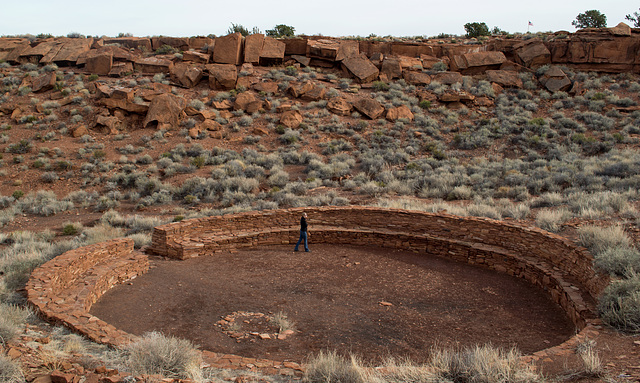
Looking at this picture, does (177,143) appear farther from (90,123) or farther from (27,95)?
(27,95)

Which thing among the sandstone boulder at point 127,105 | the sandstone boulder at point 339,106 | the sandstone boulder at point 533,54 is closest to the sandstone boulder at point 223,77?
the sandstone boulder at point 127,105

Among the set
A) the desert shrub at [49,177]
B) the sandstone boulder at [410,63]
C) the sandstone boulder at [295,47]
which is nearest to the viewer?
the desert shrub at [49,177]

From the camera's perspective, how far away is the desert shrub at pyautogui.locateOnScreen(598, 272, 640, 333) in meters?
7.35

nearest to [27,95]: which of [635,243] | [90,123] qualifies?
[90,123]

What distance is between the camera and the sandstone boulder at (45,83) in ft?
102

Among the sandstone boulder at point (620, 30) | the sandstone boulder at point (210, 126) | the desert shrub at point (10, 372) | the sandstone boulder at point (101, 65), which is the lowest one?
the desert shrub at point (10, 372)

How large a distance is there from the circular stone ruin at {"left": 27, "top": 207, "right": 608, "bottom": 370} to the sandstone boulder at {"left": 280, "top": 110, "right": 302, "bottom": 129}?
47.0 feet

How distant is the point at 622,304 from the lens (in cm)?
775

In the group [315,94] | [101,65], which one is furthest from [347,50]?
[101,65]

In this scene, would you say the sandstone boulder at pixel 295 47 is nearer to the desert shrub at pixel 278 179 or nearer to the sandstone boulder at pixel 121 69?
the sandstone boulder at pixel 121 69

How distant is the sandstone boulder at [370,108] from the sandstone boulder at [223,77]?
881 centimetres

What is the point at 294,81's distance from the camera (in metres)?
33.2

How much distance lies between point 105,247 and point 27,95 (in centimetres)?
2504

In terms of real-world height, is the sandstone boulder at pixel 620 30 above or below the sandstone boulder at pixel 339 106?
above
